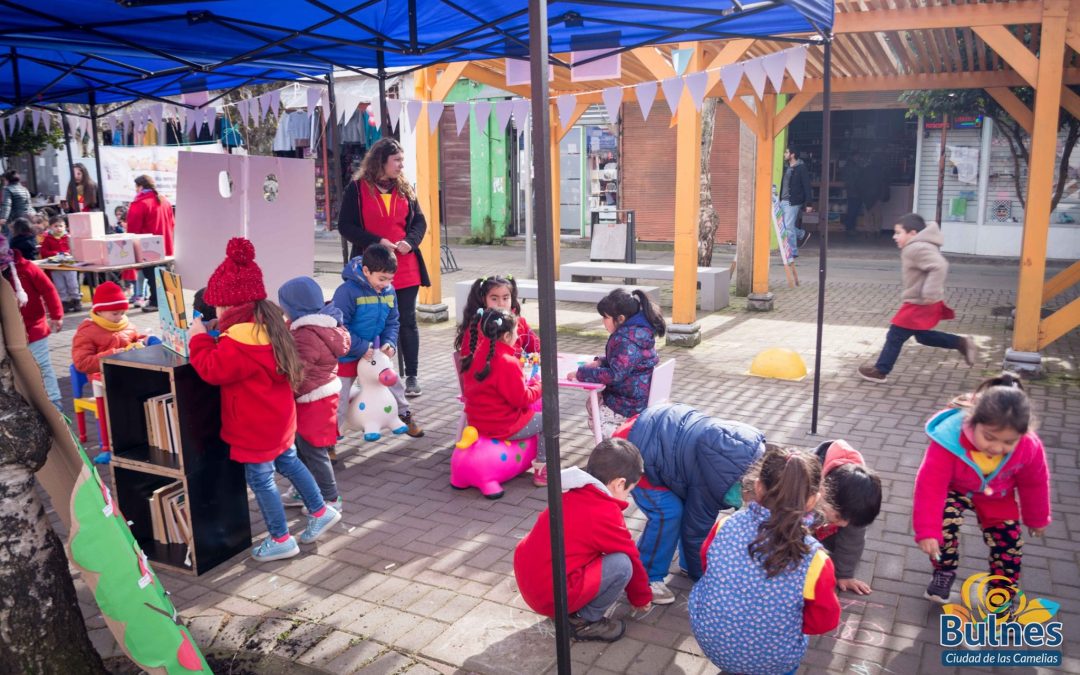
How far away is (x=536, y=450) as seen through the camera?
210 inches

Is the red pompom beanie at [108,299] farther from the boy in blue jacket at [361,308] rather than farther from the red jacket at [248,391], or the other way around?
the red jacket at [248,391]

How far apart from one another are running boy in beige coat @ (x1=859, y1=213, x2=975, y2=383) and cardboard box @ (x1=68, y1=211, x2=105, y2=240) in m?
8.61

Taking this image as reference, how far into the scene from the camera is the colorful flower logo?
3.56 m

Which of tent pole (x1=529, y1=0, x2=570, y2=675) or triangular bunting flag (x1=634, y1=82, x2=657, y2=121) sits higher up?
triangular bunting flag (x1=634, y1=82, x2=657, y2=121)

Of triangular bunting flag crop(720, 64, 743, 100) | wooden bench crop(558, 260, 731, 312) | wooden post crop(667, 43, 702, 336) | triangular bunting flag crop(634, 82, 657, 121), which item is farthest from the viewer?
wooden bench crop(558, 260, 731, 312)

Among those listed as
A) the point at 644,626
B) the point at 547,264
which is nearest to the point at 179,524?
the point at 644,626

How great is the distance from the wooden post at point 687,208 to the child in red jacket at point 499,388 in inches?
157

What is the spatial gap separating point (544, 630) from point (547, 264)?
1826mm

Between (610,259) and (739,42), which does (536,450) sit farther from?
(610,259)

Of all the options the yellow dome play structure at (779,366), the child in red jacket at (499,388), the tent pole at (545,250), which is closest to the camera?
the tent pole at (545,250)

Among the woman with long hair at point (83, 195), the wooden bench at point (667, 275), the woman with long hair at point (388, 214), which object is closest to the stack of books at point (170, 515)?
the woman with long hair at point (388, 214)

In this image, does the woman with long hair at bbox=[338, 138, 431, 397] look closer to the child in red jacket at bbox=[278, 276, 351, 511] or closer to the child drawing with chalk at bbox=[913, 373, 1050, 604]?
the child in red jacket at bbox=[278, 276, 351, 511]

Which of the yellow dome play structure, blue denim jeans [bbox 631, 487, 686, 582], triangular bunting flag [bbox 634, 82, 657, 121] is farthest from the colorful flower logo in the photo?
triangular bunting flag [bbox 634, 82, 657, 121]

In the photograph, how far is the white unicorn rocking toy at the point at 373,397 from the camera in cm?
561
